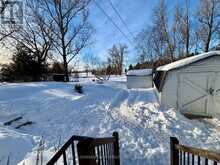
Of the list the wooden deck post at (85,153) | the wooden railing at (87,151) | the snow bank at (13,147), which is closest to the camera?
the wooden railing at (87,151)

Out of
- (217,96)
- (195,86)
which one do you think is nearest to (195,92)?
(195,86)

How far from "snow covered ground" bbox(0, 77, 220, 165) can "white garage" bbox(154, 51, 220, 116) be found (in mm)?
691

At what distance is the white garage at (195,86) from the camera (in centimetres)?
688

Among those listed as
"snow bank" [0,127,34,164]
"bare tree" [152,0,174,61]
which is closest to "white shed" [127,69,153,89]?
"bare tree" [152,0,174,61]

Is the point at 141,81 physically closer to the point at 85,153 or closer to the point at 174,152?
the point at 174,152

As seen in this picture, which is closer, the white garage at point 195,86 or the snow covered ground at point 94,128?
the snow covered ground at point 94,128

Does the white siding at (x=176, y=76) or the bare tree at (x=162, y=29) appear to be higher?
the bare tree at (x=162, y=29)

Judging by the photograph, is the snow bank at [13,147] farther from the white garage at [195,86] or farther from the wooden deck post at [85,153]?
the white garage at [195,86]

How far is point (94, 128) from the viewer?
5.30 meters

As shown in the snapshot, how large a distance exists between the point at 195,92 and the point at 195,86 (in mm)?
274

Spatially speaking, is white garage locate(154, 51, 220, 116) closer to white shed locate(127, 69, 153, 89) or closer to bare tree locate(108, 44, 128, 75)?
white shed locate(127, 69, 153, 89)

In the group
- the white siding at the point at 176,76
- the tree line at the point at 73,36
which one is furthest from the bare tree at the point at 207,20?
the white siding at the point at 176,76

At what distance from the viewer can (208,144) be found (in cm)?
427

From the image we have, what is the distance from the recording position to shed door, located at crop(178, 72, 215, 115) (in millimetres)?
7066
